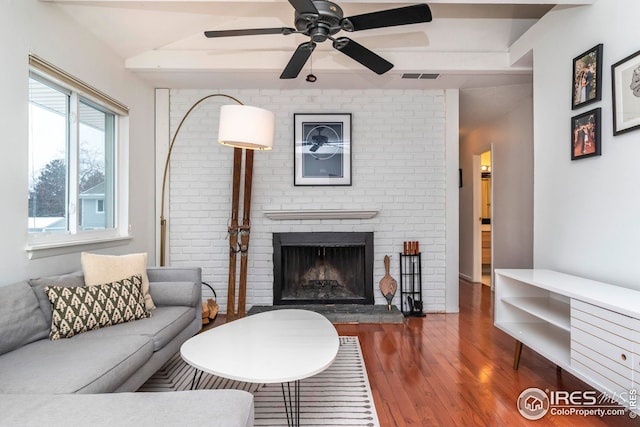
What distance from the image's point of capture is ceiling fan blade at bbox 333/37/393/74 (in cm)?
222

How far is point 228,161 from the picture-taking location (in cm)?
402

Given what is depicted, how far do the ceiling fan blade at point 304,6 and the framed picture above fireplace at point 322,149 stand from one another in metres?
2.08

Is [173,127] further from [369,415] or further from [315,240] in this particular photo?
[369,415]

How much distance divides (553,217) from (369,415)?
1979mm

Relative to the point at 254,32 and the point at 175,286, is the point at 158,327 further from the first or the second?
the point at 254,32

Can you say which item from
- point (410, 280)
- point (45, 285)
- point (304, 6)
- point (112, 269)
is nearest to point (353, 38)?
point (304, 6)

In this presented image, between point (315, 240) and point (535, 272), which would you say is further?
point (315, 240)

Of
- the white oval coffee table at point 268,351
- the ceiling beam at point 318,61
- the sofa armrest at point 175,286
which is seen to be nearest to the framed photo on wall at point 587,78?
the ceiling beam at point 318,61

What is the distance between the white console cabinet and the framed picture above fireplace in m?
2.05

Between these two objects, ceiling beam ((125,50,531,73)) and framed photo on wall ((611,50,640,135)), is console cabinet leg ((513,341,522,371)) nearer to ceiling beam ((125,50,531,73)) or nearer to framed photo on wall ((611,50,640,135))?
framed photo on wall ((611,50,640,135))

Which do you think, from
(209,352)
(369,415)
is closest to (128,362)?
(209,352)

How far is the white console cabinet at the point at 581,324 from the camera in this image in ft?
4.96

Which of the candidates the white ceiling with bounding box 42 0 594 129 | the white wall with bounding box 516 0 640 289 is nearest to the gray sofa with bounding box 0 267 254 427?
the white ceiling with bounding box 42 0 594 129

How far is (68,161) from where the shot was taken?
273cm
